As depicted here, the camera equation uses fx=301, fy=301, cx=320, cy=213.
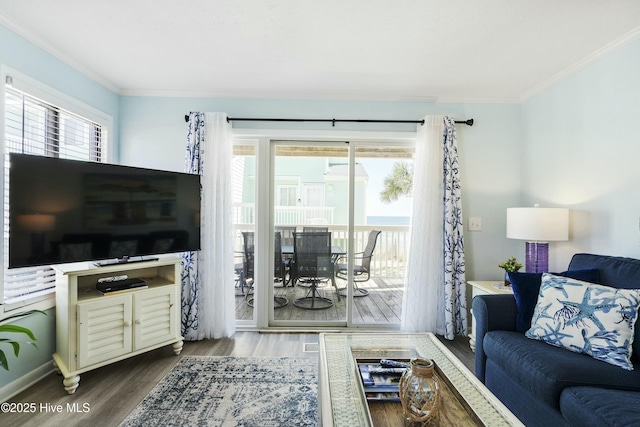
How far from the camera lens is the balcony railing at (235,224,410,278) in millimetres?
3254

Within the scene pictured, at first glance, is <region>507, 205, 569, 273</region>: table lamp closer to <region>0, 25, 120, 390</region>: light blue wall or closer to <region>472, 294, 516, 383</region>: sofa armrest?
<region>472, 294, 516, 383</region>: sofa armrest

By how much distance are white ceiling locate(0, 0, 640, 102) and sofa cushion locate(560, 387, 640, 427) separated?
2.06m

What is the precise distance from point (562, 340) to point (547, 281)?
0.37m

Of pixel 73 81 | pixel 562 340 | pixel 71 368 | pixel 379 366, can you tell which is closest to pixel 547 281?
pixel 562 340

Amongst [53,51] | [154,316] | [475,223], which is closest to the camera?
[53,51]

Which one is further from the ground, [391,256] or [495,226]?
[495,226]

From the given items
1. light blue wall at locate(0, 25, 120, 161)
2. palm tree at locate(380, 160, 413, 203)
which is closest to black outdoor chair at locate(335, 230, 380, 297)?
palm tree at locate(380, 160, 413, 203)

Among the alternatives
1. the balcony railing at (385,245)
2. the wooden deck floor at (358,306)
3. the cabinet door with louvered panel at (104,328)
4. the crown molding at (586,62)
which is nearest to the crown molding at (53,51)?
the cabinet door with louvered panel at (104,328)

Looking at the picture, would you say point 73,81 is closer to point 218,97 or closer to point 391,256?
point 218,97

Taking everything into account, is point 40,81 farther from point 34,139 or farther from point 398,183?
point 398,183

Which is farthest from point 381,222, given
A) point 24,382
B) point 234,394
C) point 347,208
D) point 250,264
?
point 24,382

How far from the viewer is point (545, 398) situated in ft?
4.82

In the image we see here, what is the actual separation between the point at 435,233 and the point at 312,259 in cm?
Answer: 130

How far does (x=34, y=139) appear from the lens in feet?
7.37
